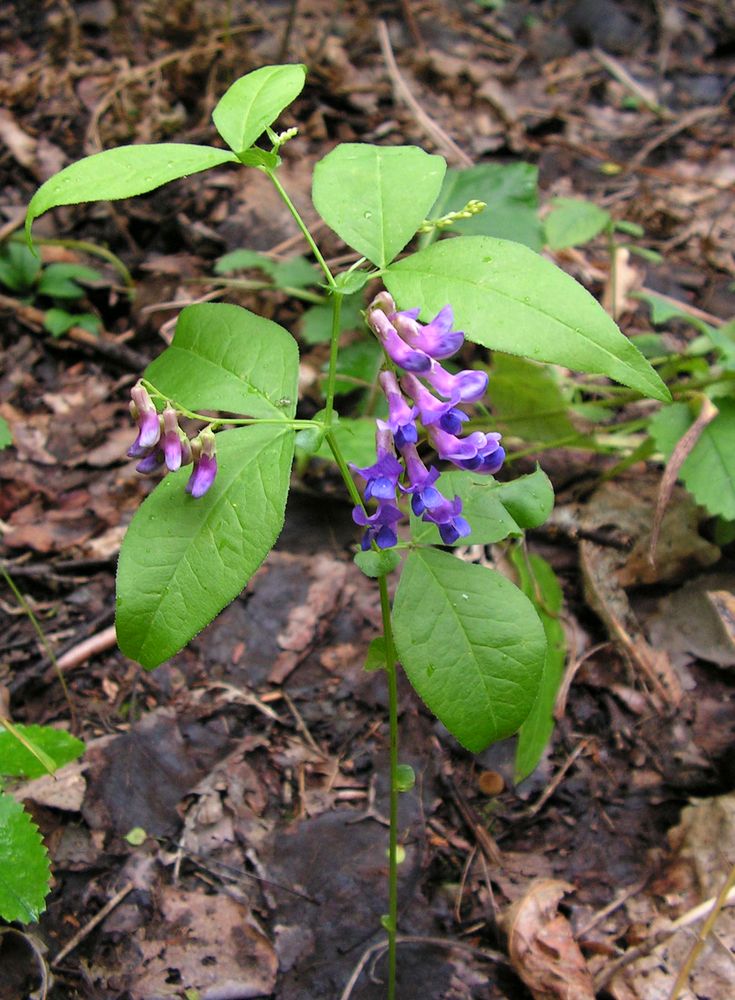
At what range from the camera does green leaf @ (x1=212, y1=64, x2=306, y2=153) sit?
162 cm

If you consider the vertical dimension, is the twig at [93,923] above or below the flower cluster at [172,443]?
below

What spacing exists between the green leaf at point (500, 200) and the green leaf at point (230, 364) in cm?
172

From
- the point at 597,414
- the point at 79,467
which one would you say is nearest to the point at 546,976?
the point at 597,414

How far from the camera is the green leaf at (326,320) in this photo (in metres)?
3.36

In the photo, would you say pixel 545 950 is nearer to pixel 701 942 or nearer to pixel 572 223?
pixel 701 942

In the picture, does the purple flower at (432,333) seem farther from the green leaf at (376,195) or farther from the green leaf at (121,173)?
the green leaf at (121,173)

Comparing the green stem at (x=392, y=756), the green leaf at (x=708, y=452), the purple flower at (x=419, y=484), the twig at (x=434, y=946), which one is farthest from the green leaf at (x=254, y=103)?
the twig at (x=434, y=946)

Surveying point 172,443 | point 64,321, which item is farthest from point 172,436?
point 64,321

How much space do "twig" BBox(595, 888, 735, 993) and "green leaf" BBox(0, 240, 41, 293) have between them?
3.54 m

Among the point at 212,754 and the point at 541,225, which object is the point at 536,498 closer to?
the point at 212,754

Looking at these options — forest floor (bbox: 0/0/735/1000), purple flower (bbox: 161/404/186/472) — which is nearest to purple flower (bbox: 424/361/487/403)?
purple flower (bbox: 161/404/186/472)

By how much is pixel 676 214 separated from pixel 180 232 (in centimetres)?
284

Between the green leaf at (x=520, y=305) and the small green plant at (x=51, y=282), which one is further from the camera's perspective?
the small green plant at (x=51, y=282)

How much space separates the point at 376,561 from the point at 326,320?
1.98 metres
